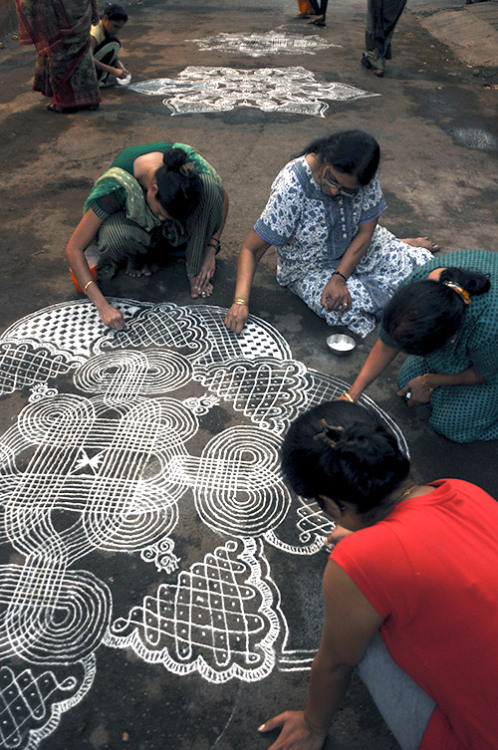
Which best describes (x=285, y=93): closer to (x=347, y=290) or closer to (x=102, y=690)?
(x=347, y=290)

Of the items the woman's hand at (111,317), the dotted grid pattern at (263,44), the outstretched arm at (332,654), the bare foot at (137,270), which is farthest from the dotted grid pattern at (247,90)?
the outstretched arm at (332,654)

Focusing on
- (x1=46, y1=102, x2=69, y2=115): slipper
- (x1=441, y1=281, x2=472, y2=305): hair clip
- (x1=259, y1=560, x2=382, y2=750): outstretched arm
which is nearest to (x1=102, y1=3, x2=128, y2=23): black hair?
(x1=46, y1=102, x2=69, y2=115): slipper

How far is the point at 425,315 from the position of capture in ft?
6.63

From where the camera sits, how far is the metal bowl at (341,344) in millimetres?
3068

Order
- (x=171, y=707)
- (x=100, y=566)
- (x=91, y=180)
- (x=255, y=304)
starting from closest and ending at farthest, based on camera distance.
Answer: (x=171, y=707), (x=100, y=566), (x=255, y=304), (x=91, y=180)

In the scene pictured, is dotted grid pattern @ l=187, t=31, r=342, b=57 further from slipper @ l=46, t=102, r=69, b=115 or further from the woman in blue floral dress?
the woman in blue floral dress

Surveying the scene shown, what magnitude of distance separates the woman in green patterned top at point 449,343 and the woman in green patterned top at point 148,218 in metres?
1.30

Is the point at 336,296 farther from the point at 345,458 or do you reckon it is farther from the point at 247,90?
the point at 247,90

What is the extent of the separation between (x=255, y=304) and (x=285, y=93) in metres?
4.71

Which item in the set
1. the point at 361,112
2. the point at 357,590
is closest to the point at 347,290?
the point at 357,590

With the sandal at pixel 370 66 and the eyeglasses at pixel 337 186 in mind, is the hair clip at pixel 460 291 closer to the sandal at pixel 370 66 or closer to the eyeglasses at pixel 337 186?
the eyeglasses at pixel 337 186

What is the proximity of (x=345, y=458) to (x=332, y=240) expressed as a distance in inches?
85.8

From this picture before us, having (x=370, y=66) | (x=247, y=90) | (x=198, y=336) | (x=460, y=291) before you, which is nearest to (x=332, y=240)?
(x=198, y=336)

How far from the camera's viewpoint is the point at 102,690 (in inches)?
70.0
